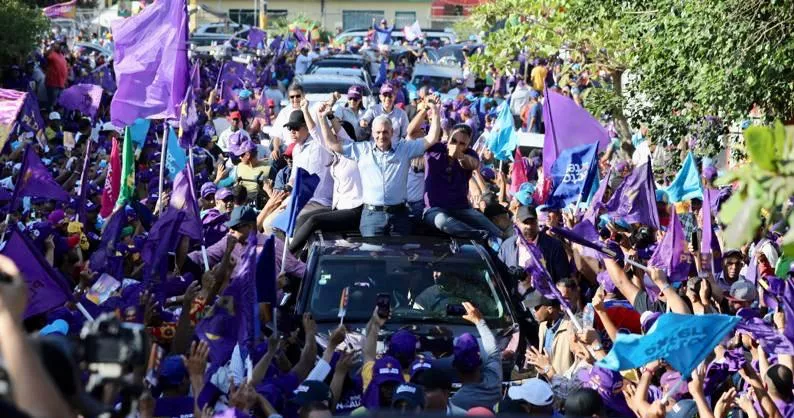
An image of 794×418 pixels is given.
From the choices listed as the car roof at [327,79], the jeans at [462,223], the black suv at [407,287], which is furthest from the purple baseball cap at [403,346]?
the car roof at [327,79]

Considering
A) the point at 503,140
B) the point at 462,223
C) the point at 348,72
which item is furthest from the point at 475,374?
the point at 348,72

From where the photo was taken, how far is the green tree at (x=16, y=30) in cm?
2508

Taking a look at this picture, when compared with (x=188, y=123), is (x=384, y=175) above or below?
above

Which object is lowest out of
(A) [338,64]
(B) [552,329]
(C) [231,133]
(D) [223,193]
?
(A) [338,64]

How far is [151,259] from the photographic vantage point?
34.1 feet

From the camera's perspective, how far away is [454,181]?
12797mm

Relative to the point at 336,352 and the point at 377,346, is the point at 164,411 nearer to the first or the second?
the point at 336,352

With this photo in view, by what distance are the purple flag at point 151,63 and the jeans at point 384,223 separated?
12.3 feet

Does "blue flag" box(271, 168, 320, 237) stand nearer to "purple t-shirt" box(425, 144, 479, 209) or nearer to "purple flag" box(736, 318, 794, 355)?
"purple t-shirt" box(425, 144, 479, 209)

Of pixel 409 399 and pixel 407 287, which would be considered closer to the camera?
pixel 409 399

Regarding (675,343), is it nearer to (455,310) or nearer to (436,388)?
(436,388)

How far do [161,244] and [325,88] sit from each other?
51.9 ft

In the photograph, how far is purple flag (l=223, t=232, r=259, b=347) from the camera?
860 centimetres

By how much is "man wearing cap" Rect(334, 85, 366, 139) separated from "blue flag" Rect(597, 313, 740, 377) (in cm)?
749
